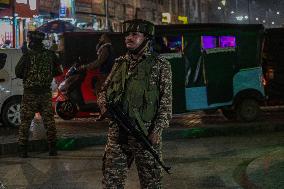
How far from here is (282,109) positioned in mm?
15078

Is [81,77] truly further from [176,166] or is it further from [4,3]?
[4,3]

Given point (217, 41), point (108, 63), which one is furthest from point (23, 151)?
point (217, 41)

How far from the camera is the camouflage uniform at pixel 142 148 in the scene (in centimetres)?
417

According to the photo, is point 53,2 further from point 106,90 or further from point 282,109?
point 106,90

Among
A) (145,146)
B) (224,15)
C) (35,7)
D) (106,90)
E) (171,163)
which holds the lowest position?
(171,163)

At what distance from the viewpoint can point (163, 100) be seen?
4.21 metres

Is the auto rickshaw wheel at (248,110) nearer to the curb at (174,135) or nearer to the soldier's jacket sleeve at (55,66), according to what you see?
the curb at (174,135)

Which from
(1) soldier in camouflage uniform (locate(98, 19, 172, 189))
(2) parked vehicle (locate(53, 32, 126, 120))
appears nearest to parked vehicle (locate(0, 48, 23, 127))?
(2) parked vehicle (locate(53, 32, 126, 120))

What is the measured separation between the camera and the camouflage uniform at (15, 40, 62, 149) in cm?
790

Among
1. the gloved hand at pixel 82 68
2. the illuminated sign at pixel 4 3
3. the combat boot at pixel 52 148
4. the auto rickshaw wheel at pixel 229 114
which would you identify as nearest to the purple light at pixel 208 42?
the auto rickshaw wheel at pixel 229 114

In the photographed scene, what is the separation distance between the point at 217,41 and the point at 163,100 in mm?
7646

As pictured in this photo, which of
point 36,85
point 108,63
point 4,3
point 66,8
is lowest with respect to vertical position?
point 36,85

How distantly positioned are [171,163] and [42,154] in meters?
2.25

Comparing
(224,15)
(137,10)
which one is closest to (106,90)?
(137,10)
